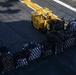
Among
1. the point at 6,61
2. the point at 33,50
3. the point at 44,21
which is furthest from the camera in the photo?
the point at 44,21

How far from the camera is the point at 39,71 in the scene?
2705cm

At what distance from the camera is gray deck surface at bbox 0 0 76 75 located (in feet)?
89.4

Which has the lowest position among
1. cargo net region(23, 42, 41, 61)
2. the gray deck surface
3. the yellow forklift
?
the gray deck surface

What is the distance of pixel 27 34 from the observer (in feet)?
108

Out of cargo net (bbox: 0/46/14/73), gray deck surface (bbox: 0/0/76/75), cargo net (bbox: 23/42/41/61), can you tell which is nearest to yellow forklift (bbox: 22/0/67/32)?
gray deck surface (bbox: 0/0/76/75)

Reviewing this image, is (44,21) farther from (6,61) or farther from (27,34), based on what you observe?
(6,61)

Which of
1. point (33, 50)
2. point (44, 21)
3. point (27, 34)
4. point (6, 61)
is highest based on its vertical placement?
point (44, 21)

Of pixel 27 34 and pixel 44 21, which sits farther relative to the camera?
pixel 27 34

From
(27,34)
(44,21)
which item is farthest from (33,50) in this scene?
(44,21)

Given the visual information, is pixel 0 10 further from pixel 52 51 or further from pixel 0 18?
pixel 52 51

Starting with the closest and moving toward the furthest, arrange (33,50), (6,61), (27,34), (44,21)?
(6,61) → (33,50) → (44,21) → (27,34)

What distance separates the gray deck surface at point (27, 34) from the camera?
27.2 m

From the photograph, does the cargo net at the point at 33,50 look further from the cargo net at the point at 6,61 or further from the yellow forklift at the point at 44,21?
the yellow forklift at the point at 44,21

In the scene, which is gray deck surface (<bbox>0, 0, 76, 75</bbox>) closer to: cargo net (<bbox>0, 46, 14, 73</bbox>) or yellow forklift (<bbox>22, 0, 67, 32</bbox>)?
cargo net (<bbox>0, 46, 14, 73</bbox>)
